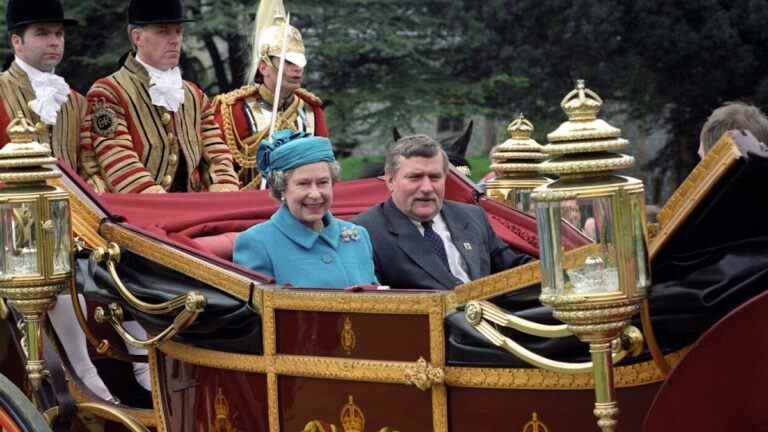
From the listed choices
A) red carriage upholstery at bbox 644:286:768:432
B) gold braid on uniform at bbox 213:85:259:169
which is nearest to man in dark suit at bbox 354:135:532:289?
red carriage upholstery at bbox 644:286:768:432

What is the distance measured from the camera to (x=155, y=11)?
5895mm

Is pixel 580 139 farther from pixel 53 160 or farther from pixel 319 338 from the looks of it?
pixel 53 160

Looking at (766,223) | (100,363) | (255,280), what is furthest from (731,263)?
(100,363)

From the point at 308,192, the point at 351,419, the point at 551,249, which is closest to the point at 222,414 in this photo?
the point at 351,419

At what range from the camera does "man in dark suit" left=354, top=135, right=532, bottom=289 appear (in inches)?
191

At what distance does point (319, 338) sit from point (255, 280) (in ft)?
1.10

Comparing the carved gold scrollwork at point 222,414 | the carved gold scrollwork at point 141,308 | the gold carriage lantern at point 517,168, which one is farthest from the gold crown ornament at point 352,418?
the gold carriage lantern at point 517,168

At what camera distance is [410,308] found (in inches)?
156

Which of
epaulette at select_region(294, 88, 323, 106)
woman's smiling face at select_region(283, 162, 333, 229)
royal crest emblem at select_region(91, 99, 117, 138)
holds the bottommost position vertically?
woman's smiling face at select_region(283, 162, 333, 229)

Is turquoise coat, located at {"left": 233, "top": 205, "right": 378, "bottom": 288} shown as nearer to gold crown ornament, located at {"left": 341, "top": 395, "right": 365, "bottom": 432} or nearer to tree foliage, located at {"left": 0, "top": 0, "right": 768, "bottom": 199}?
gold crown ornament, located at {"left": 341, "top": 395, "right": 365, "bottom": 432}

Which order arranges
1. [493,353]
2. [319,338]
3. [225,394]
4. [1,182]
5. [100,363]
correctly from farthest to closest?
[100,363] → [1,182] → [225,394] → [319,338] → [493,353]

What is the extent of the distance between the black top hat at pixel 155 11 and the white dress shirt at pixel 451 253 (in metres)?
1.43

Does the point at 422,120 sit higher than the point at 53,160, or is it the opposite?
the point at 422,120

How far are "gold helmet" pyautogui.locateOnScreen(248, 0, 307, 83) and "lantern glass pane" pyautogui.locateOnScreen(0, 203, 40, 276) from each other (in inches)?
76.0
